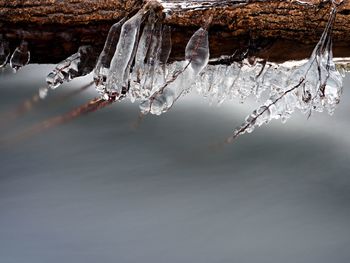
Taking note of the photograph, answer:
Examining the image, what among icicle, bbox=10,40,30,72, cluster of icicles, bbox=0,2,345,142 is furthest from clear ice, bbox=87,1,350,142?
icicle, bbox=10,40,30,72

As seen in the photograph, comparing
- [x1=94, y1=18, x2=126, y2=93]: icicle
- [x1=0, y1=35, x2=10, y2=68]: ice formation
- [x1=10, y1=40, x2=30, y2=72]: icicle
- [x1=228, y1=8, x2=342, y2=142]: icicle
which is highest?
[x1=0, y1=35, x2=10, y2=68]: ice formation

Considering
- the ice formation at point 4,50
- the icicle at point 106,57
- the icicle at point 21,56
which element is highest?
the ice formation at point 4,50

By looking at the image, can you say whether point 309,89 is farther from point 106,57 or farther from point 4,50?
point 4,50

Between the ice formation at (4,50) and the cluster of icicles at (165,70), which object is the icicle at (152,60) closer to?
the cluster of icicles at (165,70)

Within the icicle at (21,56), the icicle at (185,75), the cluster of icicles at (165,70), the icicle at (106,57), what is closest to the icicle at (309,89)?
the cluster of icicles at (165,70)

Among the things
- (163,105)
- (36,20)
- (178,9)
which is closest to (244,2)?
(178,9)

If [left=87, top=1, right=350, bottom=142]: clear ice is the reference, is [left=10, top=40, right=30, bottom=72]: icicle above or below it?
above

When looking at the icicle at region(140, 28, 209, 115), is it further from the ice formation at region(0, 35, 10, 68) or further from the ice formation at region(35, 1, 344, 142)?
the ice formation at region(0, 35, 10, 68)
